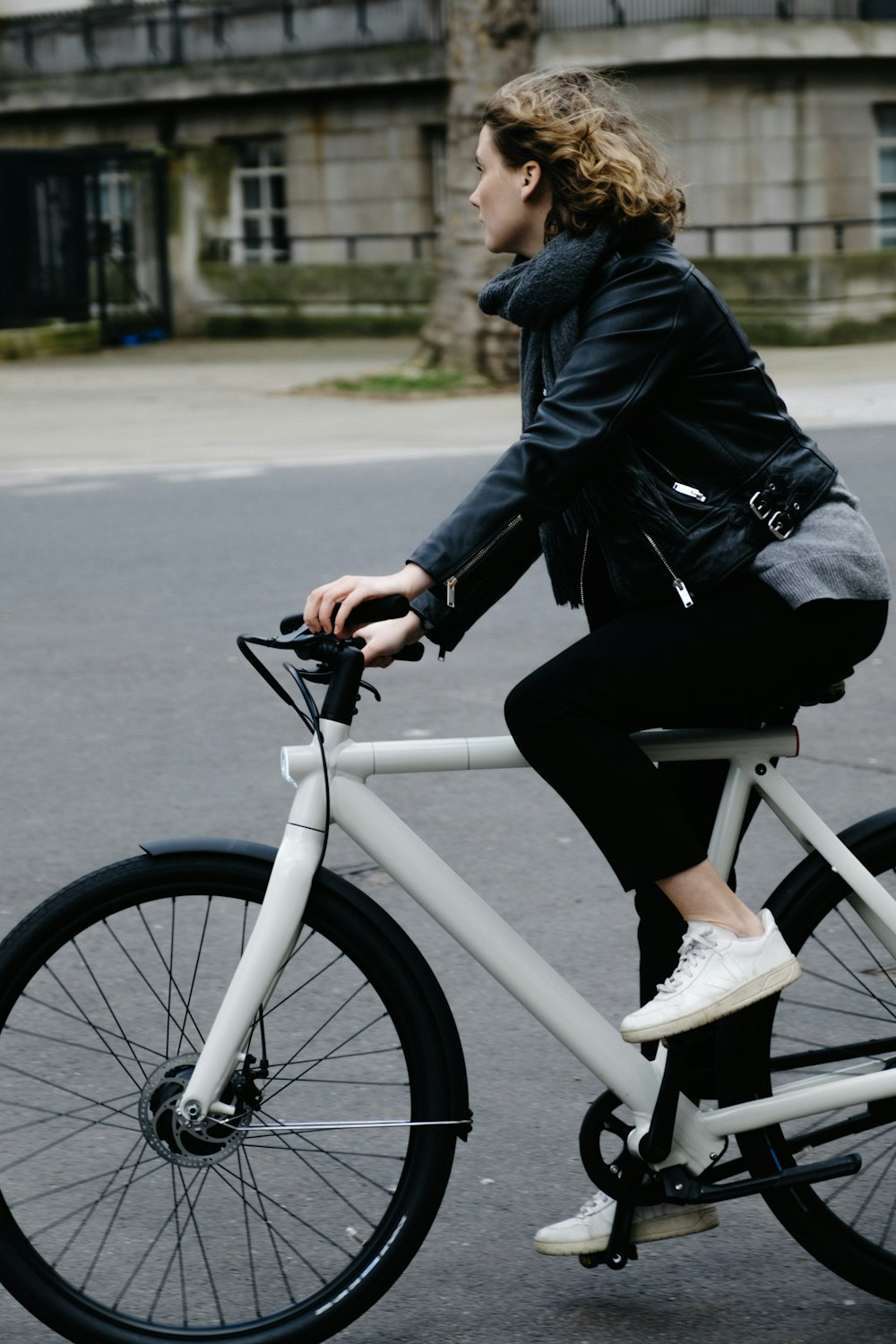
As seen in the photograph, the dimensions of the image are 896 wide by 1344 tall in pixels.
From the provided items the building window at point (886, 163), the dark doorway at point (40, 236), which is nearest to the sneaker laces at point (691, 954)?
the dark doorway at point (40, 236)

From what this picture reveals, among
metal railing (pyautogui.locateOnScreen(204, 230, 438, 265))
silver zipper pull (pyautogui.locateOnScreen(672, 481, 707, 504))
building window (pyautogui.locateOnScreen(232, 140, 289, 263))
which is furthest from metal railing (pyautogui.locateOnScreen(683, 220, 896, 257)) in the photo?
silver zipper pull (pyautogui.locateOnScreen(672, 481, 707, 504))

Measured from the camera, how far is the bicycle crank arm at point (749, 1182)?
2.85 m

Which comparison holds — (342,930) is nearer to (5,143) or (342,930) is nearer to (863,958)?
(863,958)

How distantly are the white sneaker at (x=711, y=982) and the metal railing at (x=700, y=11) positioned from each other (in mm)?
26734

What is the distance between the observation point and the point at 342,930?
8.98 feet

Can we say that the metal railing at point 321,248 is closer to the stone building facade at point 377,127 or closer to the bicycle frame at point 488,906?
the stone building facade at point 377,127

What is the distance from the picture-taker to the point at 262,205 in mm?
33719

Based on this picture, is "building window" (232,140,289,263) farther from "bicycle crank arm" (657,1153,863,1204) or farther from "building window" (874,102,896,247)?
"bicycle crank arm" (657,1153,863,1204)

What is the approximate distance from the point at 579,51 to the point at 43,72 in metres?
13.7

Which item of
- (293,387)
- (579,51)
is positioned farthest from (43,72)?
(293,387)

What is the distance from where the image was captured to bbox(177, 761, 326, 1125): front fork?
8.86 ft

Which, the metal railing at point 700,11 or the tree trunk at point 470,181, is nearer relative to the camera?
the tree trunk at point 470,181

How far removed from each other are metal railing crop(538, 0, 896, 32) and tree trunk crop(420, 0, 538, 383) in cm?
894

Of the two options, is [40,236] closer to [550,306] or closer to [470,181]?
[470,181]
